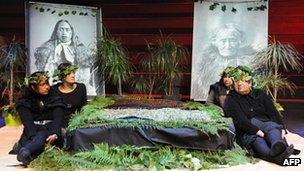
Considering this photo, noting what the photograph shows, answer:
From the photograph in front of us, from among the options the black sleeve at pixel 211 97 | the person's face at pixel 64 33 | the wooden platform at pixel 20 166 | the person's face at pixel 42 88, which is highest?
the person's face at pixel 64 33

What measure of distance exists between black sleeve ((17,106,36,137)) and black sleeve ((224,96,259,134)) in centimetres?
208

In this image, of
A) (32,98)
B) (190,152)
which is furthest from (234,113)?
(32,98)

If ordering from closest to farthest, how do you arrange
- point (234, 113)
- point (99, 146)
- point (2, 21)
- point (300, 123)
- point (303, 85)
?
1. point (99, 146)
2. point (234, 113)
3. point (300, 123)
4. point (303, 85)
5. point (2, 21)

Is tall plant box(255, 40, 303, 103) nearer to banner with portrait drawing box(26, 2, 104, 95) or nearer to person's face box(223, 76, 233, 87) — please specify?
person's face box(223, 76, 233, 87)

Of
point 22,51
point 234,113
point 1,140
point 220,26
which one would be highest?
point 220,26

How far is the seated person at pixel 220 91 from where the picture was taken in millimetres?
5488

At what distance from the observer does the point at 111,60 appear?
646 centimetres

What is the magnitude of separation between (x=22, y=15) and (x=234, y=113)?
501cm

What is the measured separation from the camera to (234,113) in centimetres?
442

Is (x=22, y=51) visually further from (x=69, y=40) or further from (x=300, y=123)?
(x=300, y=123)

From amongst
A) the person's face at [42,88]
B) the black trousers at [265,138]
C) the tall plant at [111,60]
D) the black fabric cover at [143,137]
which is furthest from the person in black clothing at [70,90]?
the black trousers at [265,138]

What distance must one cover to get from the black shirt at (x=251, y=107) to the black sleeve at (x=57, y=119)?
181 cm

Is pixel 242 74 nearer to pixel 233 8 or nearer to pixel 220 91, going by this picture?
pixel 220 91

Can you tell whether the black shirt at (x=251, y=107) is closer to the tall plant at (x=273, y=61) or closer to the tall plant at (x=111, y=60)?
the tall plant at (x=273, y=61)
